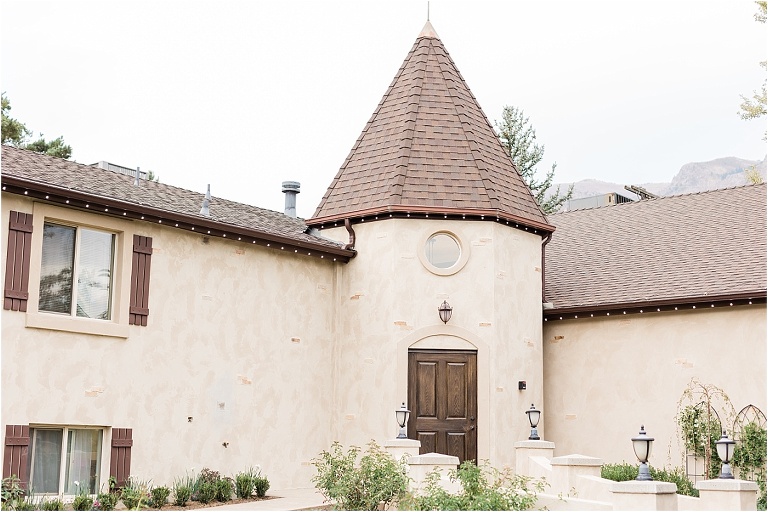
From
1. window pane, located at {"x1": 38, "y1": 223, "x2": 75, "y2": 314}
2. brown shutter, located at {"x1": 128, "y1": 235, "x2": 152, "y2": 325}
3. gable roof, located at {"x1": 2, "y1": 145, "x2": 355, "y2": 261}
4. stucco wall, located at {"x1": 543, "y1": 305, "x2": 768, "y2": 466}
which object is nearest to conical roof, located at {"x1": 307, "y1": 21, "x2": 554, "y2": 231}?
gable roof, located at {"x1": 2, "y1": 145, "x2": 355, "y2": 261}

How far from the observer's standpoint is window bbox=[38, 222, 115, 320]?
11298 mm

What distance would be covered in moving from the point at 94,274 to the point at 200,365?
1997mm

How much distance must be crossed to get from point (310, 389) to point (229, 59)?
32.6 feet

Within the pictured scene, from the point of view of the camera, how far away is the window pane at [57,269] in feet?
36.9

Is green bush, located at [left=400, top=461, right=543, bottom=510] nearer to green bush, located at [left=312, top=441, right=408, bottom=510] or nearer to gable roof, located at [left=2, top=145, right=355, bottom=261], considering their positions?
green bush, located at [left=312, top=441, right=408, bottom=510]

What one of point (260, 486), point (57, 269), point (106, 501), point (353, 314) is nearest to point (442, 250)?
point (353, 314)

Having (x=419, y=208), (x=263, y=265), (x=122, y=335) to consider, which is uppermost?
(x=419, y=208)

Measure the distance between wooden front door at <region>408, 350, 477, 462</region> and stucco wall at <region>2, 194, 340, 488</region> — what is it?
1.53 meters

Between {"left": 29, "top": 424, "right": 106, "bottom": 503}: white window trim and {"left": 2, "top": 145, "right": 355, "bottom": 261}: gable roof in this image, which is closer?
{"left": 29, "top": 424, "right": 106, "bottom": 503}: white window trim

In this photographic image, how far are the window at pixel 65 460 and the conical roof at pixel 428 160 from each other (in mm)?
5658

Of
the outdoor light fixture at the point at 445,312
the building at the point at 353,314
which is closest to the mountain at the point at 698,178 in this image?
the building at the point at 353,314

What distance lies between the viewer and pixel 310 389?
567 inches

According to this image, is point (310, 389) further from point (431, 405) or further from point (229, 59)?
point (229, 59)

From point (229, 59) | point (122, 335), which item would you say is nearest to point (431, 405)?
point (122, 335)
